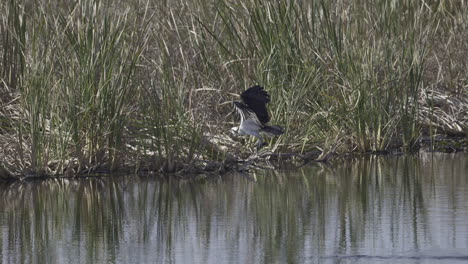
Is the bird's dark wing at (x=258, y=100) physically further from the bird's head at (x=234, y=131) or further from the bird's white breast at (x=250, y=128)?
the bird's head at (x=234, y=131)

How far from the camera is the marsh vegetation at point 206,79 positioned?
11.3 m

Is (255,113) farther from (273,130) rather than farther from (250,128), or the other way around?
(273,130)

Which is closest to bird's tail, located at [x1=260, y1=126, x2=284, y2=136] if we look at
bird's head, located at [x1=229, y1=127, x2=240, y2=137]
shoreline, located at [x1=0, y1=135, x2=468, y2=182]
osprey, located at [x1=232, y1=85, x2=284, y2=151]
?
osprey, located at [x1=232, y1=85, x2=284, y2=151]

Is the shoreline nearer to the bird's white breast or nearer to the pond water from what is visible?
the pond water

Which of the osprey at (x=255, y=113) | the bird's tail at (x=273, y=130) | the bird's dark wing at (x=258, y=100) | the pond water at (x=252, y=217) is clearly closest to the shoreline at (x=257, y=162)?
the pond water at (x=252, y=217)

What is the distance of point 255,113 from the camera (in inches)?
433

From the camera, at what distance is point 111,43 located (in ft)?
37.2

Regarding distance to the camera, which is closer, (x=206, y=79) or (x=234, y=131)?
(x=234, y=131)

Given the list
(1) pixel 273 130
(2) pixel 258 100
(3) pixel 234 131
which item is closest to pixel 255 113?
(2) pixel 258 100

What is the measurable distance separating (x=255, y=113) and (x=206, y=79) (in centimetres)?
218

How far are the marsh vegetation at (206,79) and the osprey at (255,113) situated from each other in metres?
0.51

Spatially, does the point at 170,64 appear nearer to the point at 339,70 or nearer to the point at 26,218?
the point at 339,70

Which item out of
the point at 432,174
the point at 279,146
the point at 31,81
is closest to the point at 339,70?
the point at 279,146

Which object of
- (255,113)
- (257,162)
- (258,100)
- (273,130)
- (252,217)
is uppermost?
(258,100)
